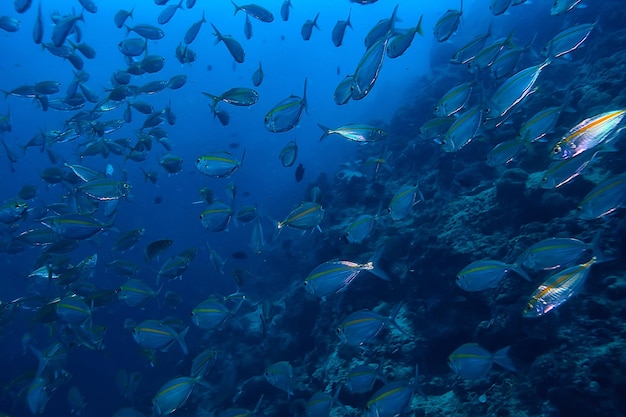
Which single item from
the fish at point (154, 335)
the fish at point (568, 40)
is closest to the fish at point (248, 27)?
the fish at point (568, 40)

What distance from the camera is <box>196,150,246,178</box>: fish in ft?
16.8

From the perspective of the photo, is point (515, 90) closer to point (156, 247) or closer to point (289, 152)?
point (289, 152)

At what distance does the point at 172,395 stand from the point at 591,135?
18.1 ft

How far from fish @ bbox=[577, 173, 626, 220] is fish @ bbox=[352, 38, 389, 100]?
2.56m

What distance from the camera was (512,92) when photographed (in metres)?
4.09

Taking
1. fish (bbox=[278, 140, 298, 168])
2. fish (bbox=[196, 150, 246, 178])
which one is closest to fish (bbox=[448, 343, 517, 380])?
fish (bbox=[196, 150, 246, 178])

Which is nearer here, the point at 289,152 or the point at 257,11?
the point at 289,152

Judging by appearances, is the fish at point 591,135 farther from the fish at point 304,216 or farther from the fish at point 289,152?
the fish at point 289,152

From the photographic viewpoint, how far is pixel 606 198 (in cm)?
330

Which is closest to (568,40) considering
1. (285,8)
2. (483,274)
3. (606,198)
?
(606,198)

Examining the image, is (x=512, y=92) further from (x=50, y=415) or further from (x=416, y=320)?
(x=50, y=415)

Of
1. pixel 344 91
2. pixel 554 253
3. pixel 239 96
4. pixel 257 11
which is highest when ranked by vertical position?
pixel 257 11

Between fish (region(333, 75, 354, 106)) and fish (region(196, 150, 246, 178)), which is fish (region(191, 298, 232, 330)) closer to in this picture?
fish (region(196, 150, 246, 178))

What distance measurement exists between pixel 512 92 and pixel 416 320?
3922 mm
